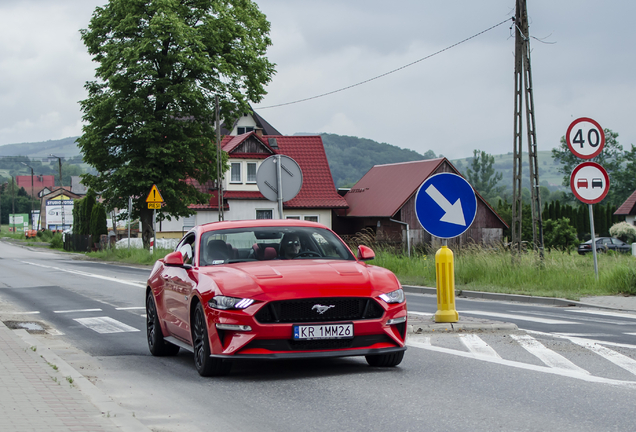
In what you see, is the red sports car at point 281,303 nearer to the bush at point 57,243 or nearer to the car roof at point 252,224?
the car roof at point 252,224

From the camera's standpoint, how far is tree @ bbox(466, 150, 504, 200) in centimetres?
14262

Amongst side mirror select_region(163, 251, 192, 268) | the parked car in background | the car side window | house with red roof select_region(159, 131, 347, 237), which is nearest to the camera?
side mirror select_region(163, 251, 192, 268)

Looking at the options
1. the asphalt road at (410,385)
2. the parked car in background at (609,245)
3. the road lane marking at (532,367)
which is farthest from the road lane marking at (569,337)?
the parked car in background at (609,245)

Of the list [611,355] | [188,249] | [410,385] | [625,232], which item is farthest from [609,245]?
[410,385]

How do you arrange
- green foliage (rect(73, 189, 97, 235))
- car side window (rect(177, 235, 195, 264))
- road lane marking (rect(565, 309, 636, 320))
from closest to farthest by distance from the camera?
car side window (rect(177, 235, 195, 264)) < road lane marking (rect(565, 309, 636, 320)) < green foliage (rect(73, 189, 97, 235))

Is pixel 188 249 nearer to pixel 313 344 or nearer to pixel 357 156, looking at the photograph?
pixel 313 344

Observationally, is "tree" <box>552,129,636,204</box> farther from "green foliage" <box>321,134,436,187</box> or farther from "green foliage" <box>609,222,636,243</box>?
"green foliage" <box>321,134,436,187</box>

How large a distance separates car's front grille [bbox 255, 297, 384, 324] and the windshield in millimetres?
1220

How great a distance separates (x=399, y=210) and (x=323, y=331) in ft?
166

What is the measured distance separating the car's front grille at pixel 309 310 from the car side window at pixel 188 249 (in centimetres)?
175

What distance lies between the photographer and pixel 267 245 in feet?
27.2

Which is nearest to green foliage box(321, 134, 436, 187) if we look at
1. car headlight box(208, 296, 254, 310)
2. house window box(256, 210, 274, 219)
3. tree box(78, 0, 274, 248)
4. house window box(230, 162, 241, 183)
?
house window box(256, 210, 274, 219)

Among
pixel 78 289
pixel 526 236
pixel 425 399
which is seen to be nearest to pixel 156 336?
pixel 425 399

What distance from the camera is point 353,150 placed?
189125 millimetres
